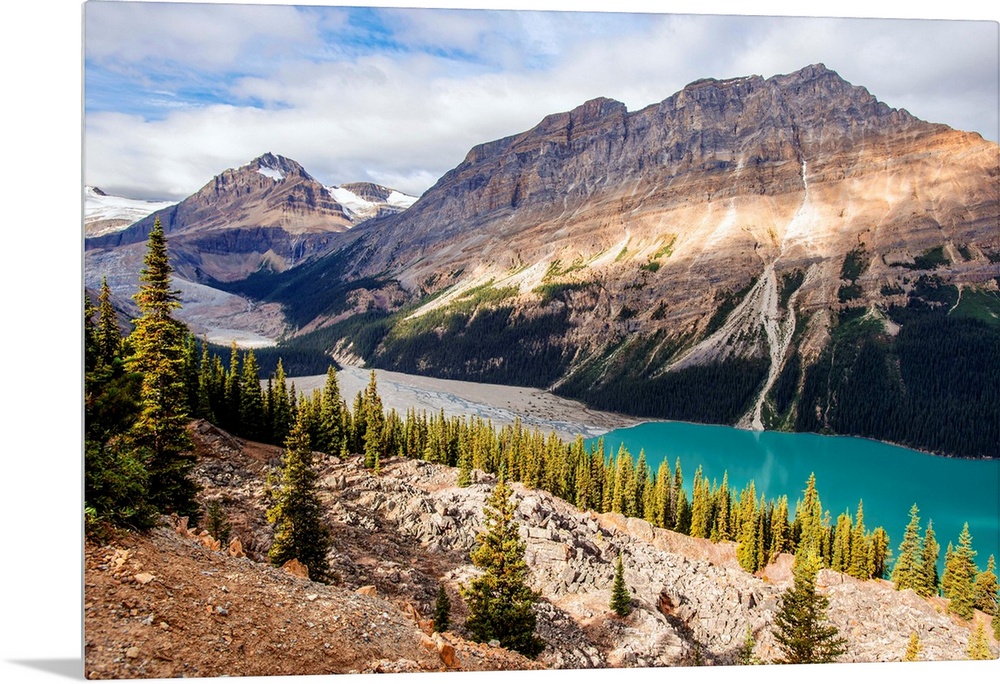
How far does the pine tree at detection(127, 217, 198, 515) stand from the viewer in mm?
7141

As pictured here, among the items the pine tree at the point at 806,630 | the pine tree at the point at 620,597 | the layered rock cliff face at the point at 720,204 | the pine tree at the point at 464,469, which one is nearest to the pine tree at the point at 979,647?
the pine tree at the point at 806,630

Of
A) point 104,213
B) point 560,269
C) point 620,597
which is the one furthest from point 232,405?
point 560,269

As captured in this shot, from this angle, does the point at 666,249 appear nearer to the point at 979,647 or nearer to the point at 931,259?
the point at 931,259

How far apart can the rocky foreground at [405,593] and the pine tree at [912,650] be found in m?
0.18

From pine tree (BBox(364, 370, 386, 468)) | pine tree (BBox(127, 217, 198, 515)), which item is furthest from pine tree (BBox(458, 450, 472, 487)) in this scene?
pine tree (BBox(127, 217, 198, 515))

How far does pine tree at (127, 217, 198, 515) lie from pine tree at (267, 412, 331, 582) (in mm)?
1134

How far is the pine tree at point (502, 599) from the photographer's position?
736cm

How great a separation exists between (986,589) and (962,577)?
0.48m

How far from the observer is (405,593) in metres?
7.91

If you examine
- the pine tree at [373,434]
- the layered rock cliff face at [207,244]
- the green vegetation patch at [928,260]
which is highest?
the green vegetation patch at [928,260]

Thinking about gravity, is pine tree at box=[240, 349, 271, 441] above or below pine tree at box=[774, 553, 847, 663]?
above

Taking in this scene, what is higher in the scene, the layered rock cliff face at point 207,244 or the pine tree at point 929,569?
the layered rock cliff face at point 207,244

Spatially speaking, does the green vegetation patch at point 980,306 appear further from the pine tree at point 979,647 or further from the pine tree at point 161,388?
the pine tree at point 161,388

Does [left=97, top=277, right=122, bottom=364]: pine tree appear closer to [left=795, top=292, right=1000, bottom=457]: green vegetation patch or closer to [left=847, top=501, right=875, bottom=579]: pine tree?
[left=847, top=501, right=875, bottom=579]: pine tree
